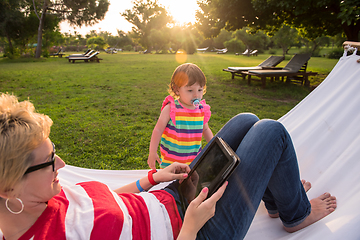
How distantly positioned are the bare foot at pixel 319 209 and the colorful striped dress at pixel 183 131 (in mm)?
990

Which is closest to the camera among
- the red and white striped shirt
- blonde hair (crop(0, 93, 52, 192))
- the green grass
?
blonde hair (crop(0, 93, 52, 192))

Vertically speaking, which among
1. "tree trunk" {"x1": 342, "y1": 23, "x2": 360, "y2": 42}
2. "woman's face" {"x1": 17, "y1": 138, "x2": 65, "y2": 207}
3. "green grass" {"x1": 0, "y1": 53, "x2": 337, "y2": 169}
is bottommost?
"green grass" {"x1": 0, "y1": 53, "x2": 337, "y2": 169}

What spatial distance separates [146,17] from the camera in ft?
162

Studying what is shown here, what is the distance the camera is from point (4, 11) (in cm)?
1855

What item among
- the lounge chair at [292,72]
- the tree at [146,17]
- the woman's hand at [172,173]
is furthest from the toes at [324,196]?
the tree at [146,17]

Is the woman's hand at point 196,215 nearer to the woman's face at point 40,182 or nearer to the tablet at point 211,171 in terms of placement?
the tablet at point 211,171

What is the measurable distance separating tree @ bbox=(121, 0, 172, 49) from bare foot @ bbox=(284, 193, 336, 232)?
51072 millimetres

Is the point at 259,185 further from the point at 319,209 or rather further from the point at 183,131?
the point at 183,131

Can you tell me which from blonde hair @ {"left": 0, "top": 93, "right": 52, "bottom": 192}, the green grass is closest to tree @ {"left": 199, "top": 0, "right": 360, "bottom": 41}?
the green grass

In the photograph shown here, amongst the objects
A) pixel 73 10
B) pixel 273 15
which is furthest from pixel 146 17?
pixel 273 15

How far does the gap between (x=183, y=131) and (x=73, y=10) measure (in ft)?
85.9

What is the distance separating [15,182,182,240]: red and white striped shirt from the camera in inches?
36.1

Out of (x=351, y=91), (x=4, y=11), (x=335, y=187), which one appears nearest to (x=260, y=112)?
(x=351, y=91)

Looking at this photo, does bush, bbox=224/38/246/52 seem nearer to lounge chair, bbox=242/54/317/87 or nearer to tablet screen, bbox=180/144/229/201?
lounge chair, bbox=242/54/317/87
